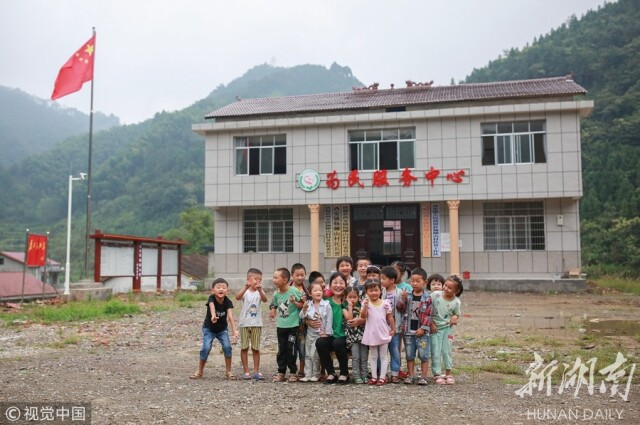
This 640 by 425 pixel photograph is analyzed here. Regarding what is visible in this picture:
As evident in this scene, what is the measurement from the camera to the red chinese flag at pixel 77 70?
680 inches

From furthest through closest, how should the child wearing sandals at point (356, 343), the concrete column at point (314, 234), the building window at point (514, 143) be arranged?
1. the concrete column at point (314, 234)
2. the building window at point (514, 143)
3. the child wearing sandals at point (356, 343)

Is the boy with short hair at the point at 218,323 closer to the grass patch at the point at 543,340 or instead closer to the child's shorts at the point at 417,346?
the child's shorts at the point at 417,346

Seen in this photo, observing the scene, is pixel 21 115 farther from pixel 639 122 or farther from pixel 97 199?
pixel 639 122

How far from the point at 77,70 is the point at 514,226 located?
1371 centimetres

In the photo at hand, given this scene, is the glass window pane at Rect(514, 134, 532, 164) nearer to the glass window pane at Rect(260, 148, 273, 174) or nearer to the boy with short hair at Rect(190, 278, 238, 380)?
the glass window pane at Rect(260, 148, 273, 174)

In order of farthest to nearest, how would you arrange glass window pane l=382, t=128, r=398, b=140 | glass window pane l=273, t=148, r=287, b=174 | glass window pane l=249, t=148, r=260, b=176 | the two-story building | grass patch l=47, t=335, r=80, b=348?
1. glass window pane l=249, t=148, r=260, b=176
2. glass window pane l=273, t=148, r=287, b=174
3. glass window pane l=382, t=128, r=398, b=140
4. the two-story building
5. grass patch l=47, t=335, r=80, b=348

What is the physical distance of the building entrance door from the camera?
1812 centimetres

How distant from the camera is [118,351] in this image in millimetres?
7801

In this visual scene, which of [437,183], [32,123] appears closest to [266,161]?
[437,183]

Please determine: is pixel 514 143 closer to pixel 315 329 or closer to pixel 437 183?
pixel 437 183

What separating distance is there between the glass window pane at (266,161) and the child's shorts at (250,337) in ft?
42.8

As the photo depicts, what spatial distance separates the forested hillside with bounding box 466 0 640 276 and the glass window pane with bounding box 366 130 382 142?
42.1 ft

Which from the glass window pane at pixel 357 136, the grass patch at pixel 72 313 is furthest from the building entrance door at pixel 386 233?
the grass patch at pixel 72 313

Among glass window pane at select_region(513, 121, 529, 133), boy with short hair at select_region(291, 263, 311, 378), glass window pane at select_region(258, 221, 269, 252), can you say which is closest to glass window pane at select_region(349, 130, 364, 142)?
glass window pane at select_region(258, 221, 269, 252)
